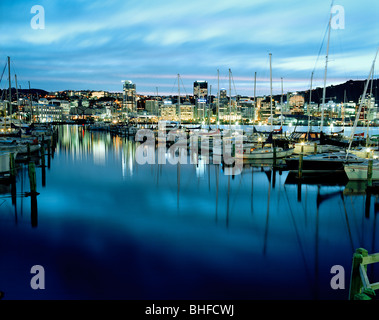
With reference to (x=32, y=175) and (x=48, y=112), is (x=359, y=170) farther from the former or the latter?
(x=48, y=112)

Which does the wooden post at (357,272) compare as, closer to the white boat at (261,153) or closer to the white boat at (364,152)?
the white boat at (364,152)

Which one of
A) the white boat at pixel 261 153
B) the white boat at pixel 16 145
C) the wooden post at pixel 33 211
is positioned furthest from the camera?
the white boat at pixel 261 153

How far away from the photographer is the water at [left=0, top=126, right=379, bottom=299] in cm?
922

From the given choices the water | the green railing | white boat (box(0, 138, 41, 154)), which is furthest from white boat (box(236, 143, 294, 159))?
the green railing

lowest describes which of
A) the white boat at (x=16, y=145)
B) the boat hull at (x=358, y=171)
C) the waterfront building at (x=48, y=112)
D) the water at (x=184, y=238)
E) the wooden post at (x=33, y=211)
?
the water at (x=184, y=238)

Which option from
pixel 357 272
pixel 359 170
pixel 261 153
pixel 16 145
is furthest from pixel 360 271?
pixel 16 145

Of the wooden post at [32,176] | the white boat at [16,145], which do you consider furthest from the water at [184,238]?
the white boat at [16,145]

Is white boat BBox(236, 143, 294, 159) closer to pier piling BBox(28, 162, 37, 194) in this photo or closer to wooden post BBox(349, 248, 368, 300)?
pier piling BBox(28, 162, 37, 194)

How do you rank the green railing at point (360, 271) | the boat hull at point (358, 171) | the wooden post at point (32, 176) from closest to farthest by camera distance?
1. the green railing at point (360, 271)
2. the wooden post at point (32, 176)
3. the boat hull at point (358, 171)

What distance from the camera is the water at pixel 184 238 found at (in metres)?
9.22

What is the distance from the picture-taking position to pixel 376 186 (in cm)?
1872

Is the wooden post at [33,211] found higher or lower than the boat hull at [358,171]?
lower
